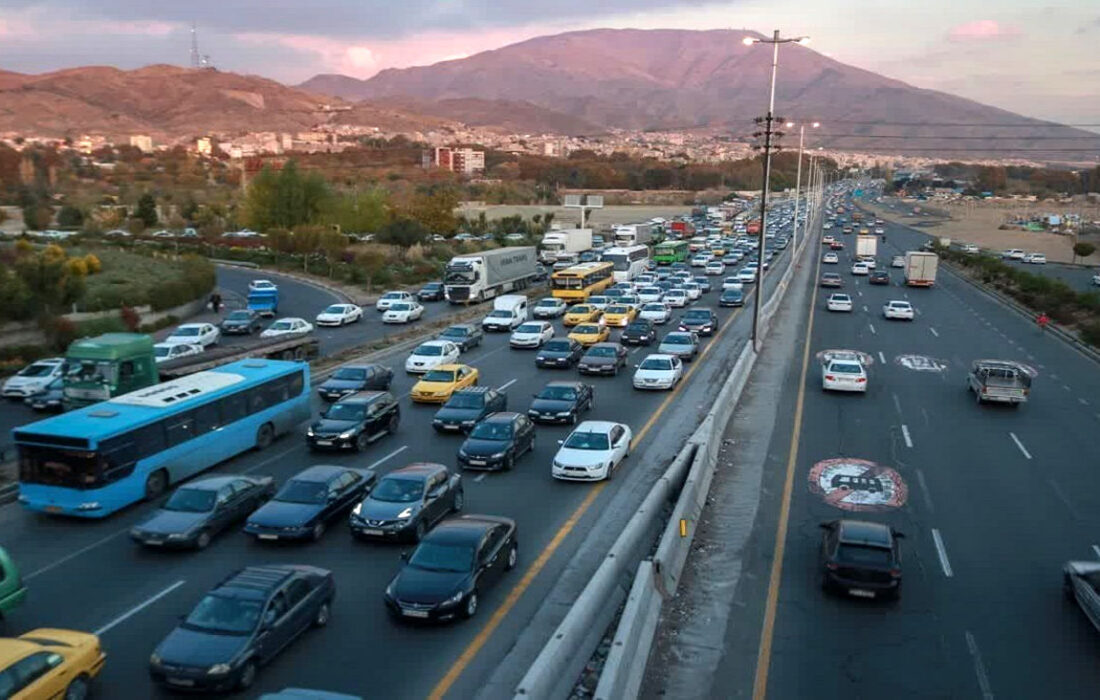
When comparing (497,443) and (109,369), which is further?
(109,369)

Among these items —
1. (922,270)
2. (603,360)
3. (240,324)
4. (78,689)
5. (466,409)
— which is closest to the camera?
(78,689)

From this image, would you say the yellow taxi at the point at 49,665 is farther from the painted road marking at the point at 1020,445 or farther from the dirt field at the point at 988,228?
the dirt field at the point at 988,228

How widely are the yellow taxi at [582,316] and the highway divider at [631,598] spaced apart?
905 inches

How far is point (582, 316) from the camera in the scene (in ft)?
142

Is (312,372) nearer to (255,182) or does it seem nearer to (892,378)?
(892,378)

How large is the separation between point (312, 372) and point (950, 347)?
2771 cm

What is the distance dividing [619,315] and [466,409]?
2138 centimetres

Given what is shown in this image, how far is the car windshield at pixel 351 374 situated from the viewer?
2839cm

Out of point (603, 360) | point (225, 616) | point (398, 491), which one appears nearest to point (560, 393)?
point (603, 360)

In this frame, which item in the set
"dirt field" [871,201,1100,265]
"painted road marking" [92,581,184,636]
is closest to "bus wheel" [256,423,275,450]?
"painted road marking" [92,581,184,636]

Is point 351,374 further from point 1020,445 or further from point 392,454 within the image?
point 1020,445

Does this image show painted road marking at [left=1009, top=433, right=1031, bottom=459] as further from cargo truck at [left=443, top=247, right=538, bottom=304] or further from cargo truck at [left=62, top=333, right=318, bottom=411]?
cargo truck at [left=443, top=247, right=538, bottom=304]

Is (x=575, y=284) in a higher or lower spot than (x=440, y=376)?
lower

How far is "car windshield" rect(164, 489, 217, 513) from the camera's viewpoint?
16109 mm
